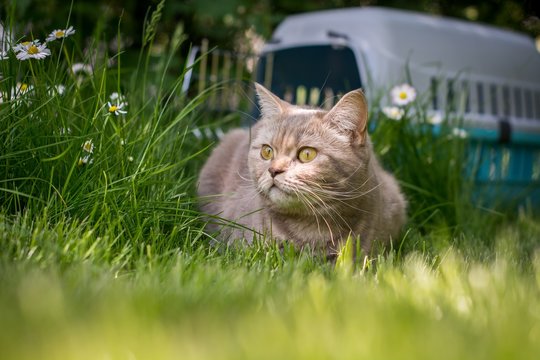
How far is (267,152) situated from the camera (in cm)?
193

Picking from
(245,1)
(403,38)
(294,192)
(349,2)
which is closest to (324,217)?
(294,192)

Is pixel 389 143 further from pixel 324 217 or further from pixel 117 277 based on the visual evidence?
pixel 117 277

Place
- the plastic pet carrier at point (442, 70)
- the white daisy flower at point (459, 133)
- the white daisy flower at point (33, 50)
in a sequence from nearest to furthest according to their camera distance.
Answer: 1. the white daisy flower at point (33, 50)
2. the white daisy flower at point (459, 133)
3. the plastic pet carrier at point (442, 70)

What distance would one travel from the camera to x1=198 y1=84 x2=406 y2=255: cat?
1.80 meters

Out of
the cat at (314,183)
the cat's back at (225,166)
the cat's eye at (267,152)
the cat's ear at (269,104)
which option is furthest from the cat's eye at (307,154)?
the cat's back at (225,166)

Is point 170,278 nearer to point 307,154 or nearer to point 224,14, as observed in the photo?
point 307,154

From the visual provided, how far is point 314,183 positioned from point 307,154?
0.12 meters

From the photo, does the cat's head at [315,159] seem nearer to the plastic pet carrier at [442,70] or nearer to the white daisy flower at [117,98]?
the white daisy flower at [117,98]

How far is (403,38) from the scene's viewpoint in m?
3.17

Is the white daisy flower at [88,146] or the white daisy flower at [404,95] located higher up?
the white daisy flower at [404,95]

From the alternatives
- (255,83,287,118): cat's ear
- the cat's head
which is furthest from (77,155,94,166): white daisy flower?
(255,83,287,118): cat's ear

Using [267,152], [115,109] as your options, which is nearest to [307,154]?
[267,152]

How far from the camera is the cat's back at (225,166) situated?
7.48 ft

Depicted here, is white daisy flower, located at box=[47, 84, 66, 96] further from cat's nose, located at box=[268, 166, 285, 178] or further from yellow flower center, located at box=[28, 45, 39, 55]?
cat's nose, located at box=[268, 166, 285, 178]
